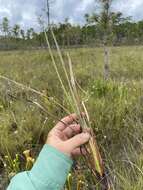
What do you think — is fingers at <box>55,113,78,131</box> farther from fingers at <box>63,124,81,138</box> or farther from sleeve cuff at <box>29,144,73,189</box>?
sleeve cuff at <box>29,144,73,189</box>

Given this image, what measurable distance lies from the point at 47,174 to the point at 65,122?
0.75ft

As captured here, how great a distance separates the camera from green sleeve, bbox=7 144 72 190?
2.72 ft

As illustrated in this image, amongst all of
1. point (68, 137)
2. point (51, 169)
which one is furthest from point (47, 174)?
point (68, 137)

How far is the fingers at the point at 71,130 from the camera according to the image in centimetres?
99

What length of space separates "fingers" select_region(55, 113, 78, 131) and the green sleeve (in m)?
0.15

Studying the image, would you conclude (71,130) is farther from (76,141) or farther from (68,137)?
(76,141)

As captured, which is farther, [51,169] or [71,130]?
[71,130]

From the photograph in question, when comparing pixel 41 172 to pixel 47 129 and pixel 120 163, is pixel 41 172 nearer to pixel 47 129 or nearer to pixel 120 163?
pixel 120 163

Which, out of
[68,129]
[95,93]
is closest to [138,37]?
[95,93]

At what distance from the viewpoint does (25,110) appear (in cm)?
312

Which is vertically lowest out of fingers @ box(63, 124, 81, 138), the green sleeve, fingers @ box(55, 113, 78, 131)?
the green sleeve

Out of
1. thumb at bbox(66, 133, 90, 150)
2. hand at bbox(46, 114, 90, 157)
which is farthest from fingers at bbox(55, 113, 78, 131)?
thumb at bbox(66, 133, 90, 150)

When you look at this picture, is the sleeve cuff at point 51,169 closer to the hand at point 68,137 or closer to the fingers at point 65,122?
the hand at point 68,137

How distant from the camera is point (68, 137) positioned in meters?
1.00
